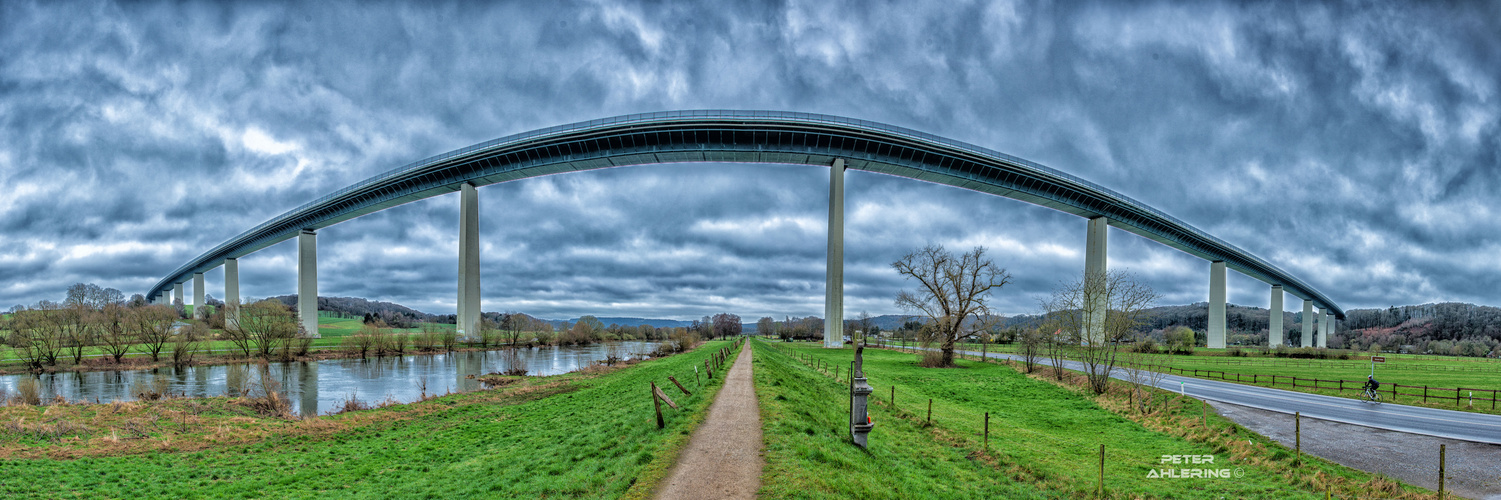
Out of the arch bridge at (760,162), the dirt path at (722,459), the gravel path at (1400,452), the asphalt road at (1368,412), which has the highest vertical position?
the arch bridge at (760,162)

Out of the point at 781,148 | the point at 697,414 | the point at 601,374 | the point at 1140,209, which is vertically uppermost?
the point at 781,148

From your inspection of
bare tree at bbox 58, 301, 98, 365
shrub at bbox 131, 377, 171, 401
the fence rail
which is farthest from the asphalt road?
bare tree at bbox 58, 301, 98, 365

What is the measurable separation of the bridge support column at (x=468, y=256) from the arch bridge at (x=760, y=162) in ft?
0.45

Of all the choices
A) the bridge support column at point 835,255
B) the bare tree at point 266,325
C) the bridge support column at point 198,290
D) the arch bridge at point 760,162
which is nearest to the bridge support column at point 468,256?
the arch bridge at point 760,162

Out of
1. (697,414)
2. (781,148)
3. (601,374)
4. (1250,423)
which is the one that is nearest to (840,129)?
(781,148)

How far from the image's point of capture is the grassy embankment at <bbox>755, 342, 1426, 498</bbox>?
11.9 meters

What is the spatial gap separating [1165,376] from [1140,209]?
38901 millimetres

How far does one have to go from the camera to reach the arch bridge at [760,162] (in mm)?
60750

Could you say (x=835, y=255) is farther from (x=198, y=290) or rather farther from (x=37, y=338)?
(x=198, y=290)

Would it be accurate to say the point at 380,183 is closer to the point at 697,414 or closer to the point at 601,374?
the point at 601,374

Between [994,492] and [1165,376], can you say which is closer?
[994,492]

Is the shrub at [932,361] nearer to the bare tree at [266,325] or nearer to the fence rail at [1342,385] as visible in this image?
the fence rail at [1342,385]

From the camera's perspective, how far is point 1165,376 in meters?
44.5

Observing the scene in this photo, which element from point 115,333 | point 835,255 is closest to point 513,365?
point 835,255
